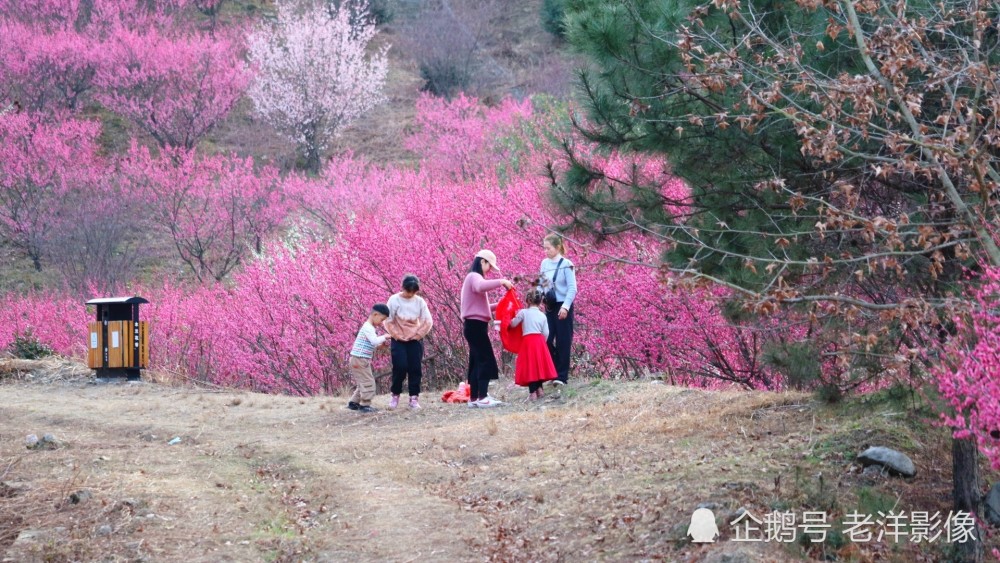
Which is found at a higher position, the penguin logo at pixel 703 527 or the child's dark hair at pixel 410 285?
the child's dark hair at pixel 410 285

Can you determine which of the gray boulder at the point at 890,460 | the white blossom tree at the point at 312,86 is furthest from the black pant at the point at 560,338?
the white blossom tree at the point at 312,86

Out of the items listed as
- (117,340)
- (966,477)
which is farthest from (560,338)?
(117,340)

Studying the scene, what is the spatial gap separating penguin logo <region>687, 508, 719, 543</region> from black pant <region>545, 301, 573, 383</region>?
17.6 ft

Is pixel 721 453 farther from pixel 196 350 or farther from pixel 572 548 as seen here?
pixel 196 350

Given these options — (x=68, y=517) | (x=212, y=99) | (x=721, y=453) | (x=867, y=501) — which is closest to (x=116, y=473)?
(x=68, y=517)

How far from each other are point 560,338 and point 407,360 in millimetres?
1673

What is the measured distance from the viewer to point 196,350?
18.2 metres

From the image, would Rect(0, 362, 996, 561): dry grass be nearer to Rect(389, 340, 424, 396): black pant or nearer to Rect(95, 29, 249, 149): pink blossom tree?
Rect(389, 340, 424, 396): black pant

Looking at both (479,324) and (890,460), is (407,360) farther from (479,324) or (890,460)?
(890,460)

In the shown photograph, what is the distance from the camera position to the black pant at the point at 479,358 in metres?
10.3

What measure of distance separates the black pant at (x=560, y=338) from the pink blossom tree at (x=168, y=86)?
78.1 ft

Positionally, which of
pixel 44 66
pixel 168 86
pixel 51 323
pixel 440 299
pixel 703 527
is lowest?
pixel 51 323

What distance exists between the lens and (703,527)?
5.25m

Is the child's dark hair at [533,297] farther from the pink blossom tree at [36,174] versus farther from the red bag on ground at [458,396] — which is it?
the pink blossom tree at [36,174]
